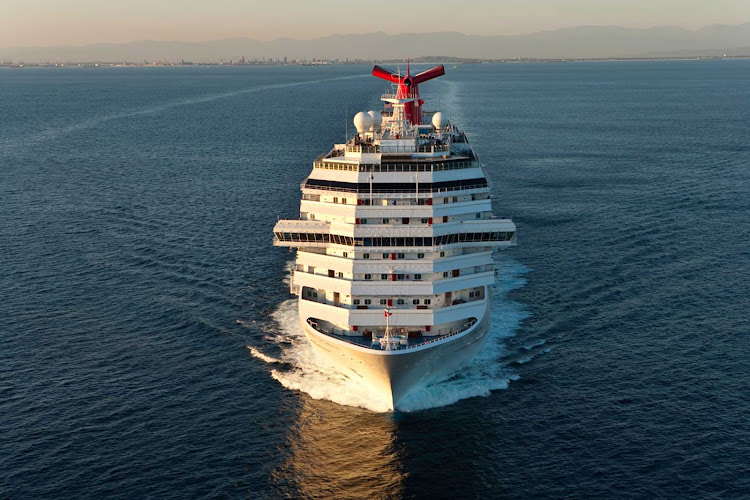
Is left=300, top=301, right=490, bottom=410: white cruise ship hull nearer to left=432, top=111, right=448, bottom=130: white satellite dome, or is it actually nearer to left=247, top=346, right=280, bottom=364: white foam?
left=247, top=346, right=280, bottom=364: white foam

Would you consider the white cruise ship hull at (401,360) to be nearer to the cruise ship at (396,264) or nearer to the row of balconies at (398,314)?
the cruise ship at (396,264)

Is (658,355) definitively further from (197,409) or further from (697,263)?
(197,409)

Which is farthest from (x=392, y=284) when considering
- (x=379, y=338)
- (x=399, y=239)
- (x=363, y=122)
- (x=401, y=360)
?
(x=363, y=122)

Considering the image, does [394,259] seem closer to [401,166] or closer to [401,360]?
[401,166]

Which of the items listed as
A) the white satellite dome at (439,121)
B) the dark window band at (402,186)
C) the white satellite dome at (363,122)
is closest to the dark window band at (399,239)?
the dark window band at (402,186)

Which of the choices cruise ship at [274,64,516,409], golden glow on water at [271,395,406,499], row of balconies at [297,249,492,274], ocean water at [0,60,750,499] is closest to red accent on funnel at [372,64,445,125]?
cruise ship at [274,64,516,409]

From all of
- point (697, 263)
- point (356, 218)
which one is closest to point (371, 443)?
point (356, 218)
